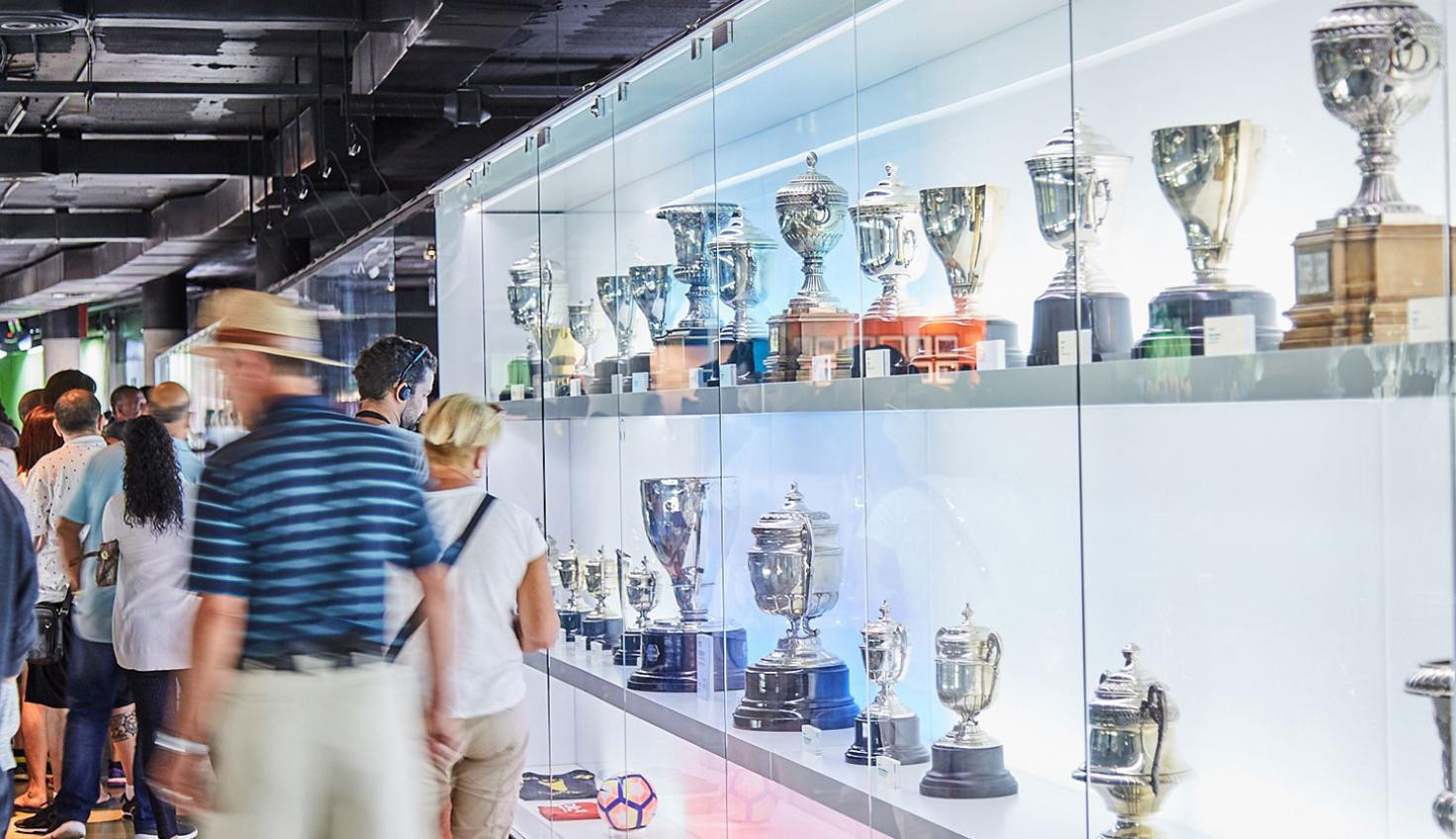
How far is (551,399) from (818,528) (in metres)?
1.98

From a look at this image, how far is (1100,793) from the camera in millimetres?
2449

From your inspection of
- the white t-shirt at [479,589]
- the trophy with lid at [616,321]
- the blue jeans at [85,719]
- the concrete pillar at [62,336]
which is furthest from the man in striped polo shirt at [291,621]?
the concrete pillar at [62,336]

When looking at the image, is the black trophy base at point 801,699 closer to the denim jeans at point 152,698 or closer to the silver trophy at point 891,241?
the silver trophy at point 891,241

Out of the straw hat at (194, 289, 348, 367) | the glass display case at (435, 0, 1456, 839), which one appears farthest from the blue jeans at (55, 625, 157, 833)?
the straw hat at (194, 289, 348, 367)

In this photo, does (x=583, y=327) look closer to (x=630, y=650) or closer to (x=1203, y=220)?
(x=630, y=650)

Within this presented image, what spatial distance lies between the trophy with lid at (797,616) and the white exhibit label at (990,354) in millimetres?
737

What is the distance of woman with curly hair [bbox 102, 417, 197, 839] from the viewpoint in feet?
17.1

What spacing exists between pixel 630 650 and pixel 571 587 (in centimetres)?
66

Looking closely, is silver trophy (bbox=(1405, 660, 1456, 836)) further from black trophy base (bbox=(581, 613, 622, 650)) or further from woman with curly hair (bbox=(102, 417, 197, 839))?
woman with curly hair (bbox=(102, 417, 197, 839))

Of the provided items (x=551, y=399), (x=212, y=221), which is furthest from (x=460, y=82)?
(x=212, y=221)

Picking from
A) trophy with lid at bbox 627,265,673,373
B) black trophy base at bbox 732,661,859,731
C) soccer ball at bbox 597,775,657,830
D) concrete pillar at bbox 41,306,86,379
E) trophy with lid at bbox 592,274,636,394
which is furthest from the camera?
concrete pillar at bbox 41,306,86,379

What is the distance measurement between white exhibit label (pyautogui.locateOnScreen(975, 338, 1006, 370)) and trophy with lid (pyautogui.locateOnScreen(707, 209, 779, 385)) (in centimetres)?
97

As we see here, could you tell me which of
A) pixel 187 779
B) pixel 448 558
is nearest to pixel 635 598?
pixel 448 558

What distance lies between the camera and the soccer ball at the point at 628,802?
4590 mm
